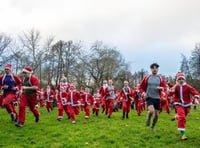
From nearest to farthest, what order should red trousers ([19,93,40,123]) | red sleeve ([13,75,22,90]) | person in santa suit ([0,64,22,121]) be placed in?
red trousers ([19,93,40,123])
person in santa suit ([0,64,22,121])
red sleeve ([13,75,22,90])

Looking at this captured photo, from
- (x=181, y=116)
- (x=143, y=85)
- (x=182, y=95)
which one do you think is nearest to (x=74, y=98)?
(x=143, y=85)

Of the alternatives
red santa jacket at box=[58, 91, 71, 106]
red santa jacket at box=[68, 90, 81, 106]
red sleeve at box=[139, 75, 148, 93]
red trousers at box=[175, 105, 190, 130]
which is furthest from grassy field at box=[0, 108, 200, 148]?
red santa jacket at box=[68, 90, 81, 106]

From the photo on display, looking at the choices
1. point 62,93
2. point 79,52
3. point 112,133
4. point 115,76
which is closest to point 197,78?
point 115,76

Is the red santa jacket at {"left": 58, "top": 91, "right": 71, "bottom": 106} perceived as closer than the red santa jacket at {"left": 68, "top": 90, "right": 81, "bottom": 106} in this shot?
Yes

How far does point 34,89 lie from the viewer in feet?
34.2

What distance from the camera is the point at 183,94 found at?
8.94m

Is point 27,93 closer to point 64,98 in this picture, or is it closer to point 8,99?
point 8,99

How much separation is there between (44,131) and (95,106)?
8041 millimetres

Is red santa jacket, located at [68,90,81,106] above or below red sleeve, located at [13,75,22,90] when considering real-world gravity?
below

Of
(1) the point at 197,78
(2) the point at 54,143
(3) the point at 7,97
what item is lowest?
→ (2) the point at 54,143

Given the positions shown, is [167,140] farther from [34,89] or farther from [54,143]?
[34,89]

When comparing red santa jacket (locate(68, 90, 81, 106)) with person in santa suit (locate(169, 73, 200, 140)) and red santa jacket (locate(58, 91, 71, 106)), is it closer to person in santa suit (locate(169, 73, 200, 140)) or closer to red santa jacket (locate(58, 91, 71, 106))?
red santa jacket (locate(58, 91, 71, 106))

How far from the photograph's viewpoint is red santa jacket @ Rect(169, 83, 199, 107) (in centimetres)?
883

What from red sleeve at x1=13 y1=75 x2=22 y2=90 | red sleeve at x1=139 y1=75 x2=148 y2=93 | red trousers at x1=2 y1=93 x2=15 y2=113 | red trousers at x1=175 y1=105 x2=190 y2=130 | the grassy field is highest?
red sleeve at x1=13 y1=75 x2=22 y2=90
